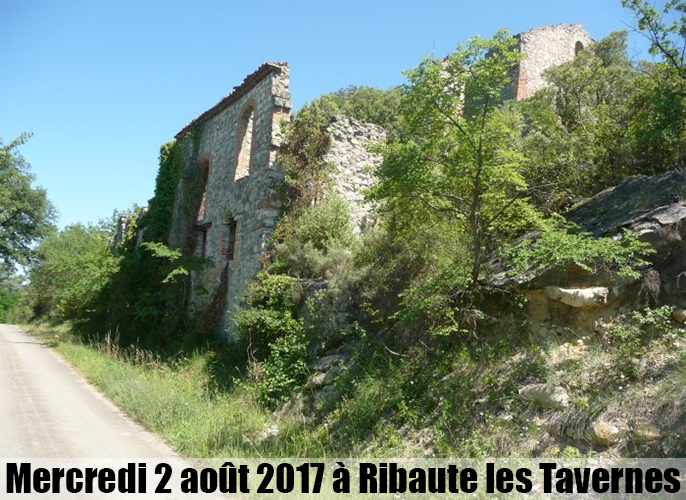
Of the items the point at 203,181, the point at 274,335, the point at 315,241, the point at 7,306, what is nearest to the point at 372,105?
the point at 203,181

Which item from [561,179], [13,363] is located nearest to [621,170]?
[561,179]

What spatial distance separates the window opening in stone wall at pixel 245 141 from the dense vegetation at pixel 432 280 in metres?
2.27

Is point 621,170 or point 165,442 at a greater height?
point 621,170

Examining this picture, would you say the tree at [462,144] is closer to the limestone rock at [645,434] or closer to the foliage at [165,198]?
the limestone rock at [645,434]

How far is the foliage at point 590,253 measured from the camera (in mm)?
6113

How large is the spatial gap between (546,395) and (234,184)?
10.9 m

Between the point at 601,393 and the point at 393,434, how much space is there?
2.51 meters

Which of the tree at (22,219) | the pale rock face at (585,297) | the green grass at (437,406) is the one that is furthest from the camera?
the tree at (22,219)

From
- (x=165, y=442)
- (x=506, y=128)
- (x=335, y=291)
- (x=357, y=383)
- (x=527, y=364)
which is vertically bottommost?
(x=165, y=442)

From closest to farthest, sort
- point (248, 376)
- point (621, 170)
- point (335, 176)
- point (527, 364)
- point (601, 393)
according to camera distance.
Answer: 1. point (601, 393)
2. point (527, 364)
3. point (621, 170)
4. point (248, 376)
5. point (335, 176)

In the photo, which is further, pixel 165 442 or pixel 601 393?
pixel 165 442

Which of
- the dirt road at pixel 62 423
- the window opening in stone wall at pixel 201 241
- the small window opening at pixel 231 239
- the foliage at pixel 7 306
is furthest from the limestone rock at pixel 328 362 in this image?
the foliage at pixel 7 306

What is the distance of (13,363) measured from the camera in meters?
14.2

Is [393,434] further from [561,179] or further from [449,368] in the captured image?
[561,179]
